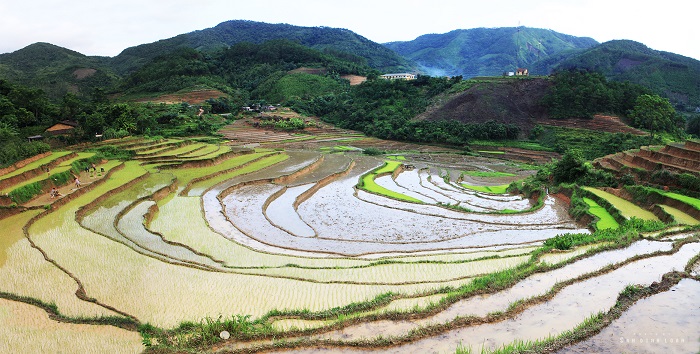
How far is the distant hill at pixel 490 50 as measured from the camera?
475 ft

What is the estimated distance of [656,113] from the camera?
105ft

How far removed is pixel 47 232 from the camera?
12469mm

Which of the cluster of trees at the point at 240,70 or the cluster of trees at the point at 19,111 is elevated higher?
the cluster of trees at the point at 240,70

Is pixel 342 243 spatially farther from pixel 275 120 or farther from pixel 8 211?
pixel 275 120

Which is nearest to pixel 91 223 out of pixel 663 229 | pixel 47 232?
pixel 47 232

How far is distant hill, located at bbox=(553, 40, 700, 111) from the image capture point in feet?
187

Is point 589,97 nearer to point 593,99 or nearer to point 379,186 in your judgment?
point 593,99

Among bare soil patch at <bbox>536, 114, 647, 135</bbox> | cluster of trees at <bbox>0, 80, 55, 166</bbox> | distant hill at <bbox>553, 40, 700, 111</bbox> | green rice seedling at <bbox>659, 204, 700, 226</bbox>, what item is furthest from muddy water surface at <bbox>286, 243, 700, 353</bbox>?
distant hill at <bbox>553, 40, 700, 111</bbox>

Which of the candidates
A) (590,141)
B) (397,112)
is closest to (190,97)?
(397,112)

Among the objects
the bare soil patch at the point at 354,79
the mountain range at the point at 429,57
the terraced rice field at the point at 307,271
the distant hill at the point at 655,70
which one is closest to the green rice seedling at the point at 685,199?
the terraced rice field at the point at 307,271

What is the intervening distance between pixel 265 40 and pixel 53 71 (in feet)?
221

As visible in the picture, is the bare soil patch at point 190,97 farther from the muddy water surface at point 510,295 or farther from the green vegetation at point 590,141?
the muddy water surface at point 510,295

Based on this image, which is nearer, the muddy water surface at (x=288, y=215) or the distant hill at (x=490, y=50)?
the muddy water surface at (x=288, y=215)

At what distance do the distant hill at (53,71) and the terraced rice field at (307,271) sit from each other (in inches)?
1774
